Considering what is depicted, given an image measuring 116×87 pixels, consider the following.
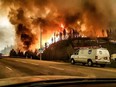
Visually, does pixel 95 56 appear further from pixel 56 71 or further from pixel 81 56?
pixel 56 71

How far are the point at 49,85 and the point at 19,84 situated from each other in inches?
13.1

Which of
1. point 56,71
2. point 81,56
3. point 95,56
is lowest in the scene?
point 56,71

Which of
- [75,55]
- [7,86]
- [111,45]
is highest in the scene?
[111,45]

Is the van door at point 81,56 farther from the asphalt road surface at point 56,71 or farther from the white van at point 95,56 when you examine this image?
the asphalt road surface at point 56,71

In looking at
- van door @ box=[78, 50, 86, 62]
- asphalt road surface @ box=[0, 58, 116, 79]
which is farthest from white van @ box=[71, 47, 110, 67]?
asphalt road surface @ box=[0, 58, 116, 79]

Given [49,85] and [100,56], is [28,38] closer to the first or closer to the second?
[100,56]

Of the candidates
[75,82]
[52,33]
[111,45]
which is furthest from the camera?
[111,45]

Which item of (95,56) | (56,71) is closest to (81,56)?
(95,56)

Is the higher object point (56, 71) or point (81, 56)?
point (81, 56)

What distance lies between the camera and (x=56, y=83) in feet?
12.5

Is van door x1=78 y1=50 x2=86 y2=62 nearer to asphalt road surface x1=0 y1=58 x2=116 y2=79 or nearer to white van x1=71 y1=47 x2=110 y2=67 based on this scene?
white van x1=71 y1=47 x2=110 y2=67

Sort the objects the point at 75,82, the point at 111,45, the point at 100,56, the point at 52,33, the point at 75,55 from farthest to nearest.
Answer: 1. the point at 111,45
2. the point at 52,33
3. the point at 75,55
4. the point at 100,56
5. the point at 75,82

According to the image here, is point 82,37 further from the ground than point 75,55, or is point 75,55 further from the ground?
point 82,37

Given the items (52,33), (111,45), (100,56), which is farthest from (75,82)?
(111,45)
